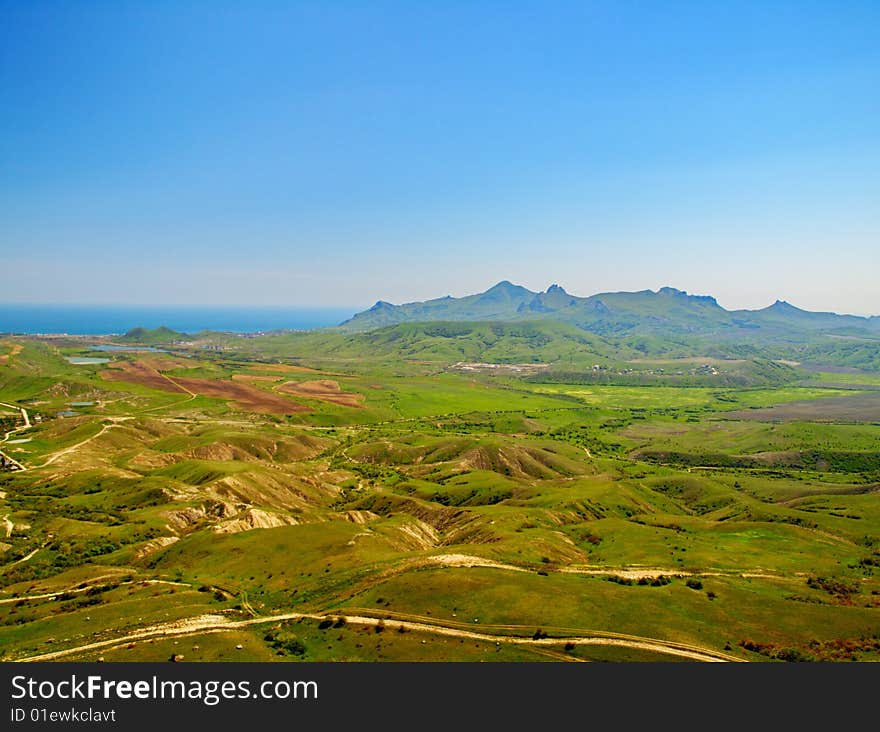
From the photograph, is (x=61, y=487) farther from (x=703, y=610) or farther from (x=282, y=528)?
(x=703, y=610)

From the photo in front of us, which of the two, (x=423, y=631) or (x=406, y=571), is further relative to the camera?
(x=406, y=571)

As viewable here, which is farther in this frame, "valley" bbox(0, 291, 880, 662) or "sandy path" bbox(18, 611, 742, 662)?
"valley" bbox(0, 291, 880, 662)

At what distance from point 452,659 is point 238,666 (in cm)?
1985

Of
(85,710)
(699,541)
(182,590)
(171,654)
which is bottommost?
(699,541)

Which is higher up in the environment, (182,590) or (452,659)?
(452,659)

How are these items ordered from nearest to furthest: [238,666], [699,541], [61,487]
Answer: [238,666], [699,541], [61,487]

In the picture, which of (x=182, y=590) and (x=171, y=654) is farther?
(x=182, y=590)

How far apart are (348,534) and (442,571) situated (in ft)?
104

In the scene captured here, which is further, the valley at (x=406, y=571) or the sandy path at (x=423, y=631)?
the valley at (x=406, y=571)

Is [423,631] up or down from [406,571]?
up

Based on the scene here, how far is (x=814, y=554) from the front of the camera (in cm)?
9338

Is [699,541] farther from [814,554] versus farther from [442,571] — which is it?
[442,571]

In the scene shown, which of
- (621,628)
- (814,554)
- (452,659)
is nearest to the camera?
(452,659)

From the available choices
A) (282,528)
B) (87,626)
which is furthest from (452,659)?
(282,528)
